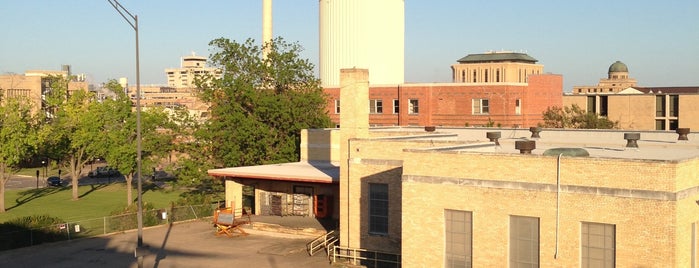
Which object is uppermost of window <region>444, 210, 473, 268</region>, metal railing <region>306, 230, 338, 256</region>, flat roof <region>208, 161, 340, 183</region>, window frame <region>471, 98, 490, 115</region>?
window frame <region>471, 98, 490, 115</region>

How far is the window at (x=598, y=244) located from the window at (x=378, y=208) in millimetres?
11095

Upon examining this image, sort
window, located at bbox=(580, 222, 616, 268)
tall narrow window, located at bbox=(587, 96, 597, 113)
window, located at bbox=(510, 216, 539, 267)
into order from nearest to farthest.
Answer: window, located at bbox=(580, 222, 616, 268)
window, located at bbox=(510, 216, 539, 267)
tall narrow window, located at bbox=(587, 96, 597, 113)

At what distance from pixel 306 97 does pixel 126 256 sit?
981 inches

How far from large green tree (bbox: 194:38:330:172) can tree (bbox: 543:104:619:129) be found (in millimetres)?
25795

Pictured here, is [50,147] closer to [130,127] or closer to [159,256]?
[130,127]

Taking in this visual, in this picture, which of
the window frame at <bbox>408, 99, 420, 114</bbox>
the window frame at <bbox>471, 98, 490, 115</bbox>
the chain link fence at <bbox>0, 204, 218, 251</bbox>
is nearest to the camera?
the chain link fence at <bbox>0, 204, 218, 251</bbox>

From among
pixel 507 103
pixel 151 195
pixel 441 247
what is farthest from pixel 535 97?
pixel 441 247

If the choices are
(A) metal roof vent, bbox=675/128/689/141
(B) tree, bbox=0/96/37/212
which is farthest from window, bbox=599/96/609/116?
(B) tree, bbox=0/96/37/212

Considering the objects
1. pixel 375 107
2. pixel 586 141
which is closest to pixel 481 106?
pixel 375 107

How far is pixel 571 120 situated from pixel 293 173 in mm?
41979

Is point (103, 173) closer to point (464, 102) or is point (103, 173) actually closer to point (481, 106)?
point (464, 102)

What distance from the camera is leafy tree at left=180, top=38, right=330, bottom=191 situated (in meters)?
59.0

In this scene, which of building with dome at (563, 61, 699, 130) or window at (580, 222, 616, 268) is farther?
building with dome at (563, 61, 699, 130)

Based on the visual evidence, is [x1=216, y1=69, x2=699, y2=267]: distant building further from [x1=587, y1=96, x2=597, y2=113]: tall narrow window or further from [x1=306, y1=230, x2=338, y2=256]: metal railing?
[x1=587, y1=96, x2=597, y2=113]: tall narrow window
